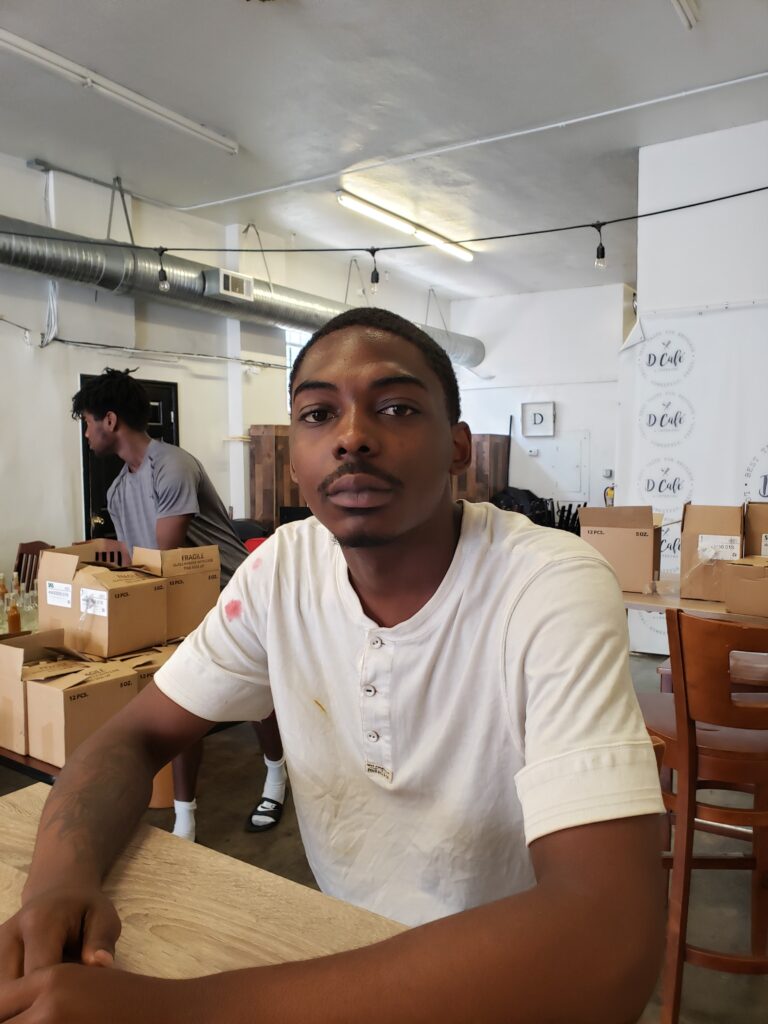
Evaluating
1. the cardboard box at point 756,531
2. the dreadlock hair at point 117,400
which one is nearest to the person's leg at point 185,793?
the dreadlock hair at point 117,400

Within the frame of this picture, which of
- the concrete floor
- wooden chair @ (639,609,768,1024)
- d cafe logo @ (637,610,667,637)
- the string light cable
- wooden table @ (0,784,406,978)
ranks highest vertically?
the string light cable

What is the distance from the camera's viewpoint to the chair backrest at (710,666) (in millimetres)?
1468

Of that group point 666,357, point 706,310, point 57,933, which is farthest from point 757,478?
point 57,933

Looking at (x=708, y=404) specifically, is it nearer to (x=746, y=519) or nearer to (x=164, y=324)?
(x=746, y=519)

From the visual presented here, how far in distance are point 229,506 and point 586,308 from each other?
5218 millimetres

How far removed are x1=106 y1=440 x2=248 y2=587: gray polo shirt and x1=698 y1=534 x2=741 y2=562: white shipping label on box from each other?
188 cm

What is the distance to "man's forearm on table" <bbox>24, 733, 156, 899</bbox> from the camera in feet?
2.59

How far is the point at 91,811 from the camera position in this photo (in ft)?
2.89

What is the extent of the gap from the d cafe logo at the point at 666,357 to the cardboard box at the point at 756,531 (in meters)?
2.00

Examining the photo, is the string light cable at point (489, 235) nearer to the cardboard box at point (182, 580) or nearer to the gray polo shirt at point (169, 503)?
the gray polo shirt at point (169, 503)

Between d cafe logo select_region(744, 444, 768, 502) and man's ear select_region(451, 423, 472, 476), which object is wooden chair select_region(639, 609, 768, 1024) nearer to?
man's ear select_region(451, 423, 472, 476)

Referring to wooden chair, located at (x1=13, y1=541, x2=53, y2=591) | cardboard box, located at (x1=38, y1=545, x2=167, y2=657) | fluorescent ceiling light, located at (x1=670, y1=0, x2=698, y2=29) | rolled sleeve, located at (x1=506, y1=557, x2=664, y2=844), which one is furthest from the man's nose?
wooden chair, located at (x1=13, y1=541, x2=53, y2=591)

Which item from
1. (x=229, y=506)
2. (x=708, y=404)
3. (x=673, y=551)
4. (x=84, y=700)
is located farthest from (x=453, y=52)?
→ (x=229, y=506)

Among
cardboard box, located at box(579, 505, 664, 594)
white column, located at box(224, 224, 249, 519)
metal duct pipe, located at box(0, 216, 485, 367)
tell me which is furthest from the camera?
white column, located at box(224, 224, 249, 519)
